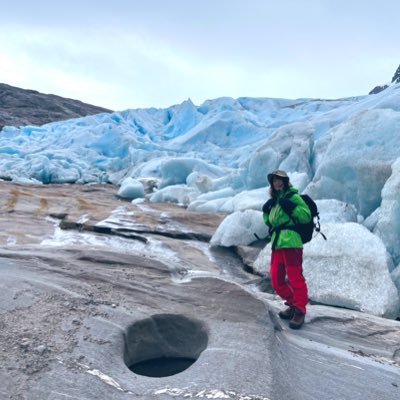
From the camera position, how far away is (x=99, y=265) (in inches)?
169

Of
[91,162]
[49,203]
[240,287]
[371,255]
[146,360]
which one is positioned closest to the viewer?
[146,360]

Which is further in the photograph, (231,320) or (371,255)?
(371,255)

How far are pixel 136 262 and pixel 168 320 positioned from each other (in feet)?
3.99

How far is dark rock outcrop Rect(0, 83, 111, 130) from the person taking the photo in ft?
130

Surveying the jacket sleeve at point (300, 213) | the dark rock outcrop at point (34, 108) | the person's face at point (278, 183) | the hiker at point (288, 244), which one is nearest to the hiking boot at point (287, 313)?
the hiker at point (288, 244)

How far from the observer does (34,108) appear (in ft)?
Answer: 143

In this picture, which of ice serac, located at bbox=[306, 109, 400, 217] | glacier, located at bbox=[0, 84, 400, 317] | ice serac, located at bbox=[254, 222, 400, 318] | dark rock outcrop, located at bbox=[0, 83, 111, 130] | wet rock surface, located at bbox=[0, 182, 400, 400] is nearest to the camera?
wet rock surface, located at bbox=[0, 182, 400, 400]

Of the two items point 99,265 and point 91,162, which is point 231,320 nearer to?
point 99,265

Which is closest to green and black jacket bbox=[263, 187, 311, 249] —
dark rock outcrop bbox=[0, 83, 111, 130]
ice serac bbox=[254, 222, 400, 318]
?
ice serac bbox=[254, 222, 400, 318]

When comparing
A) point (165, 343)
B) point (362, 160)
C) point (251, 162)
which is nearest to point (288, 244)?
point (165, 343)

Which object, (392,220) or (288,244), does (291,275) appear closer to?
(288,244)

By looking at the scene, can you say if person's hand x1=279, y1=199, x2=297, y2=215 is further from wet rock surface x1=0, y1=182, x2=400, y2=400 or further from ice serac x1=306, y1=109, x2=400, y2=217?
ice serac x1=306, y1=109, x2=400, y2=217

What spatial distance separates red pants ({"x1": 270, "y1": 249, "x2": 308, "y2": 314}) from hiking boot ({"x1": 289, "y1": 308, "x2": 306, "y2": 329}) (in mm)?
31

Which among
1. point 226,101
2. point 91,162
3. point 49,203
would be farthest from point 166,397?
point 226,101
